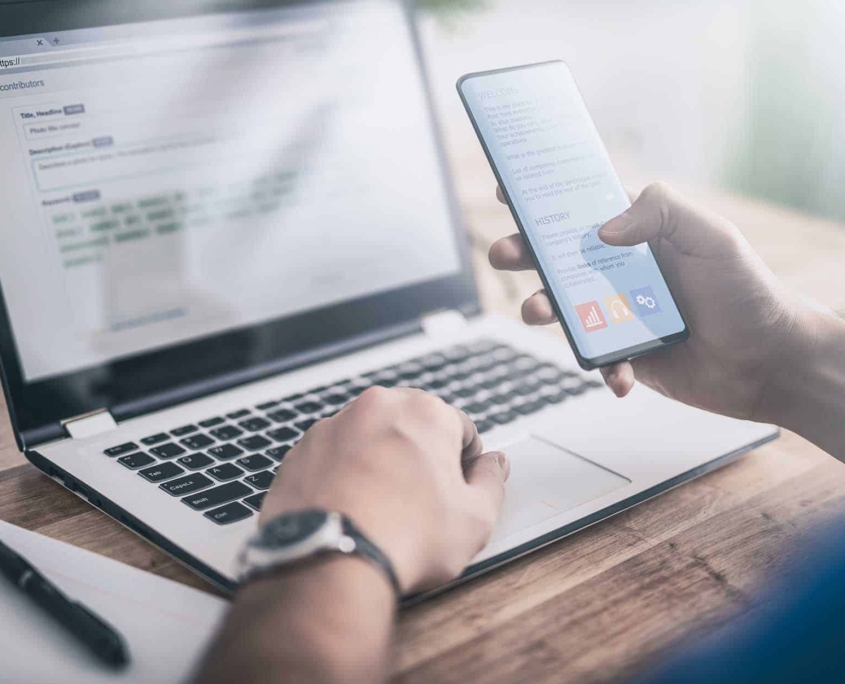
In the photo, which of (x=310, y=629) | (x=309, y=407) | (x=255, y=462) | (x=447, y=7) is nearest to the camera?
(x=310, y=629)

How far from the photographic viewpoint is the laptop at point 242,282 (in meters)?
0.62

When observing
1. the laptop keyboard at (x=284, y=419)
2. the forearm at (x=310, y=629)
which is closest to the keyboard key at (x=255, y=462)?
the laptop keyboard at (x=284, y=419)

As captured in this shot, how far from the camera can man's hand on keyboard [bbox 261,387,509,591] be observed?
445 mm

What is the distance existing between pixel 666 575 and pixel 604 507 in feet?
0.22

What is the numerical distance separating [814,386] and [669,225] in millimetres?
175

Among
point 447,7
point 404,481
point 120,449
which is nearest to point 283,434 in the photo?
point 120,449

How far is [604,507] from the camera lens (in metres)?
0.56

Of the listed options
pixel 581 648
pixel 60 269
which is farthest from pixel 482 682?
pixel 60 269

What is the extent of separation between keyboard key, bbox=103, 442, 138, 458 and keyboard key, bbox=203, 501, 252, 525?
129 millimetres

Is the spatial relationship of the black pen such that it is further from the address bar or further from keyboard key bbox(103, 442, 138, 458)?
the address bar

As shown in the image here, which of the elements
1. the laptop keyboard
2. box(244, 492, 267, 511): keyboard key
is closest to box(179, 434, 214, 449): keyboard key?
the laptop keyboard

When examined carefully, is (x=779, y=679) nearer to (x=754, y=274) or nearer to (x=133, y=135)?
(x=754, y=274)

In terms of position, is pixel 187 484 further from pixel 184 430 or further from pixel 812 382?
pixel 812 382

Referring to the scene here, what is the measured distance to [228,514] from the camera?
1.80 feet
